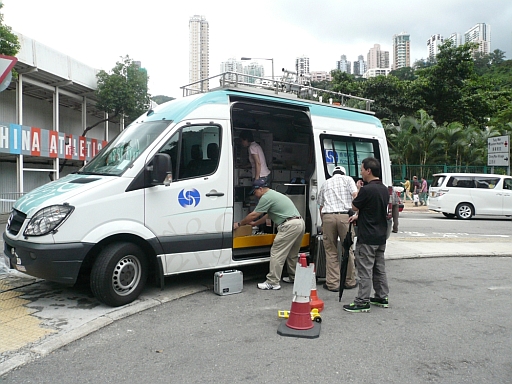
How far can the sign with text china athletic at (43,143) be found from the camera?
18156 millimetres

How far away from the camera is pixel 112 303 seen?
534 cm

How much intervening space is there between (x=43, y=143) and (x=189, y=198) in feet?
56.7

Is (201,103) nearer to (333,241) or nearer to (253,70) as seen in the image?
(333,241)

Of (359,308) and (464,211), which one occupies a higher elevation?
(464,211)

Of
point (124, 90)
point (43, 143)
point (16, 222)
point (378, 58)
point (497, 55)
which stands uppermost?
point (378, 58)

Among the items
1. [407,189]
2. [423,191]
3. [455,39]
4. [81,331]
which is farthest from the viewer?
[455,39]

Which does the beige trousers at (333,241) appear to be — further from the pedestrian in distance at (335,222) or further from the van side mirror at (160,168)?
the van side mirror at (160,168)

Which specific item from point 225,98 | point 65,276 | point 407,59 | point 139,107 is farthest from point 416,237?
point 407,59

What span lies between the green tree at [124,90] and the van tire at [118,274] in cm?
1964

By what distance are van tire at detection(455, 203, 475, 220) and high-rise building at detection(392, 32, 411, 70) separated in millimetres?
126771

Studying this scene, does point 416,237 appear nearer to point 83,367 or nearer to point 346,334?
point 346,334

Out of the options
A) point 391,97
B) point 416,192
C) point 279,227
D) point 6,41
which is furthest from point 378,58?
point 279,227

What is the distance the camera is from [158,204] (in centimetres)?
568

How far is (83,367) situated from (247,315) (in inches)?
78.5
